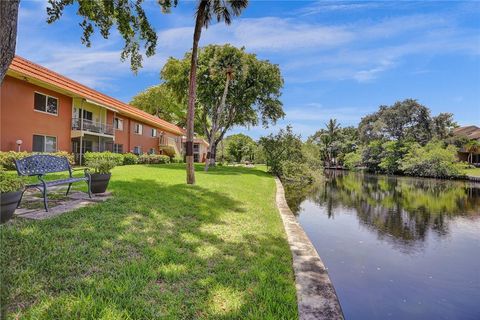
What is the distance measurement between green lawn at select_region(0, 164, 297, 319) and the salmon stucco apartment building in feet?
48.2

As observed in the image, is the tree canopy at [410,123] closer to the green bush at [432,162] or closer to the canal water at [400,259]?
the green bush at [432,162]

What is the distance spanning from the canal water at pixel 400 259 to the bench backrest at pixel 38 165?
690cm

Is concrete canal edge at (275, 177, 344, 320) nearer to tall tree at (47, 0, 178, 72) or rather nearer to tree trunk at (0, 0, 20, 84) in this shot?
tree trunk at (0, 0, 20, 84)

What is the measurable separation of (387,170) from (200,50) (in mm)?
39780

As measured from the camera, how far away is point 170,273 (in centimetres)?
386

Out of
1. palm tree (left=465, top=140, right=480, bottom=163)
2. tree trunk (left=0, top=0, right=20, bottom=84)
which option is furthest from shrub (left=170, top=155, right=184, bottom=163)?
palm tree (left=465, top=140, right=480, bottom=163)

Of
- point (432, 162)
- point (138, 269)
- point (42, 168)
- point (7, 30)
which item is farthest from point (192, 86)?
point (432, 162)

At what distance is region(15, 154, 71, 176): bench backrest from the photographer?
234 inches

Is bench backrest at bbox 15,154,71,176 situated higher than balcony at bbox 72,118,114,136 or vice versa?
balcony at bbox 72,118,114,136

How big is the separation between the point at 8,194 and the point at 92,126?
69.0ft

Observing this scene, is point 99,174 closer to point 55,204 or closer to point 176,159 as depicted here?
point 55,204

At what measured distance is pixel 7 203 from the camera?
14.2 ft

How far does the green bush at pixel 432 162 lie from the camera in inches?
1510

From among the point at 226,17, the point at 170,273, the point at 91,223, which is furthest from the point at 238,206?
the point at 226,17
